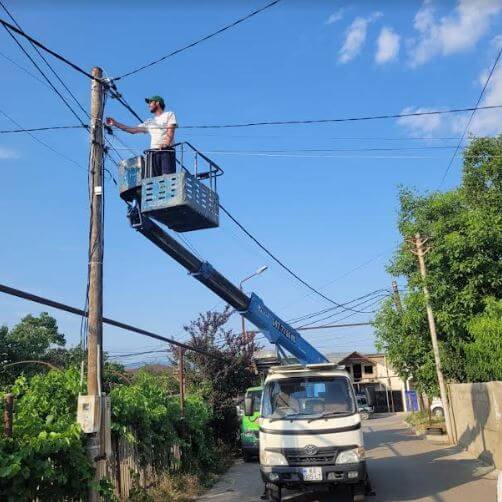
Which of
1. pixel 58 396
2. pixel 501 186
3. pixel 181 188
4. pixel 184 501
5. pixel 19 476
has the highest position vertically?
pixel 501 186

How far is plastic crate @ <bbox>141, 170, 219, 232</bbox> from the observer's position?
7.94 m

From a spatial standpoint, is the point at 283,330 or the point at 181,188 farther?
the point at 283,330

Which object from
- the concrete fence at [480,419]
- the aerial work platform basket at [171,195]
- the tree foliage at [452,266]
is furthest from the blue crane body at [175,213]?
the tree foliage at [452,266]

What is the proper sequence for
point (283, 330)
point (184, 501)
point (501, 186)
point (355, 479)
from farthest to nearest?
point (501, 186), point (283, 330), point (184, 501), point (355, 479)

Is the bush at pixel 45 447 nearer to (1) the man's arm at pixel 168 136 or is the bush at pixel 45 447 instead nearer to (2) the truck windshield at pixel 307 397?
(2) the truck windshield at pixel 307 397

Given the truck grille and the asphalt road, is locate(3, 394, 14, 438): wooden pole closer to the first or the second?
the truck grille

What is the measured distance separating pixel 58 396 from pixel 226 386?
11.6 m

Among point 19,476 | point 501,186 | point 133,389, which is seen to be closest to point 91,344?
point 19,476

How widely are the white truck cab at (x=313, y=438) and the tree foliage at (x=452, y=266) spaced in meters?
8.39

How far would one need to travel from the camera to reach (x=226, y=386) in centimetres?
1934

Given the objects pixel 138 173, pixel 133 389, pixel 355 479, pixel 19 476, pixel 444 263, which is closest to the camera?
pixel 19 476

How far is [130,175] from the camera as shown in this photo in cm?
862

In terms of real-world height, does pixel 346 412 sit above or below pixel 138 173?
below

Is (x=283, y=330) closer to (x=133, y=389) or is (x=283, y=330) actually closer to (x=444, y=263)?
(x=133, y=389)
